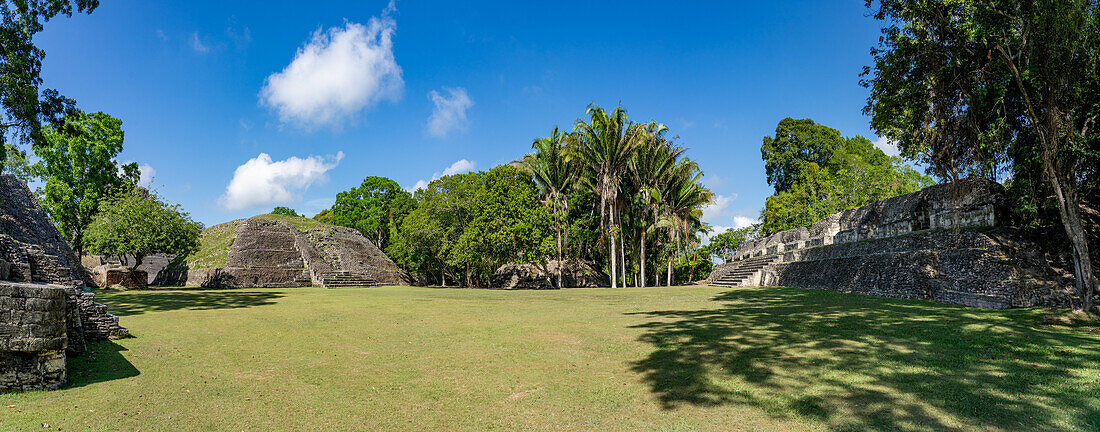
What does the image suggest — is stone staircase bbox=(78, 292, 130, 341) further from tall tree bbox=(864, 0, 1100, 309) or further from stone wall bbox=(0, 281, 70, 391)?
tall tree bbox=(864, 0, 1100, 309)

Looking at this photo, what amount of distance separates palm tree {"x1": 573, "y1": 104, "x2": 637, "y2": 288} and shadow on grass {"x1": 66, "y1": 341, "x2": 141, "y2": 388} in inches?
914

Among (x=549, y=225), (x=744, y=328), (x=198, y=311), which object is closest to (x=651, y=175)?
(x=549, y=225)

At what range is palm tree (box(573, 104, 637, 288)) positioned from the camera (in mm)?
28125

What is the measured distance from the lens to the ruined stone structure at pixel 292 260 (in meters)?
31.5

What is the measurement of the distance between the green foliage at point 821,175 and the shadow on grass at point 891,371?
28.8 meters

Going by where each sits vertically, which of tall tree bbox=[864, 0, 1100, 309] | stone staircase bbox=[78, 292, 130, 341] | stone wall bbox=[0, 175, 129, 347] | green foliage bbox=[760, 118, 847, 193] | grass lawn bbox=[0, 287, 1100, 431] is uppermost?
green foliage bbox=[760, 118, 847, 193]

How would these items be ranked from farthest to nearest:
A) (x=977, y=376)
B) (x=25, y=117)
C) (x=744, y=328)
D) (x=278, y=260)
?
(x=278, y=260), (x=25, y=117), (x=744, y=328), (x=977, y=376)

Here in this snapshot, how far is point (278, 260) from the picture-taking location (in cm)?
3488

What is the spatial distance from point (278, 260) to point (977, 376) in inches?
1537

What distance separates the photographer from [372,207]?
50438 mm

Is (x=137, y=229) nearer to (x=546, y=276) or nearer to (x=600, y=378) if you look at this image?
(x=546, y=276)

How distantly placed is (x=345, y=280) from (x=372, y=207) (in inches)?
755

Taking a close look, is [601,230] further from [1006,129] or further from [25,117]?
[25,117]

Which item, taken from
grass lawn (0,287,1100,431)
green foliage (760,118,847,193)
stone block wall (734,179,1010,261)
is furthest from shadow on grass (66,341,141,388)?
green foliage (760,118,847,193)
